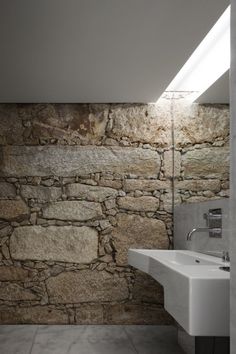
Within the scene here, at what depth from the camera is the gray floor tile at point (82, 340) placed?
3.39 metres

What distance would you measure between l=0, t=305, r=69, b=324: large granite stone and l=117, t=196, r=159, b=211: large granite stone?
119 centimetres

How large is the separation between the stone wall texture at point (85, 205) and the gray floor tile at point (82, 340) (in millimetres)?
195

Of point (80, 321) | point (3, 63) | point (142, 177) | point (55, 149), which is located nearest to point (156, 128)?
point (142, 177)

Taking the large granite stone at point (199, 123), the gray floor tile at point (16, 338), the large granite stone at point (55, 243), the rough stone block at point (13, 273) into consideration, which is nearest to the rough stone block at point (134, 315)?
the large granite stone at point (55, 243)

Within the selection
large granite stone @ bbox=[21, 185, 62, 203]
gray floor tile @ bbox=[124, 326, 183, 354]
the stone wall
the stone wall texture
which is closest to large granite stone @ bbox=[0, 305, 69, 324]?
the stone wall texture

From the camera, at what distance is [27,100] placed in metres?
4.24

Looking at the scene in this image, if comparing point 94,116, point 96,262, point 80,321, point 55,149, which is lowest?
point 80,321

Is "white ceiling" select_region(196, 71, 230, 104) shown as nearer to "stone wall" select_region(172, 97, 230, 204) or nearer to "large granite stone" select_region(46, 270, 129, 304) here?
"stone wall" select_region(172, 97, 230, 204)

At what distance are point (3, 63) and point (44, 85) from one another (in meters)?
0.54

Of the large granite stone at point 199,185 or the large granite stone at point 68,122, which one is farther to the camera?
the large granite stone at point 68,122

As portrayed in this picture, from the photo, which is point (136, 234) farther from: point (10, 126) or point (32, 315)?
point (10, 126)

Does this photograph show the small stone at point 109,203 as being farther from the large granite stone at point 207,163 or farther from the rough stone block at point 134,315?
the rough stone block at point 134,315

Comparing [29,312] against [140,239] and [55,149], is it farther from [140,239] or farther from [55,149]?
[55,149]

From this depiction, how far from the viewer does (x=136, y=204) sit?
4.30 m
